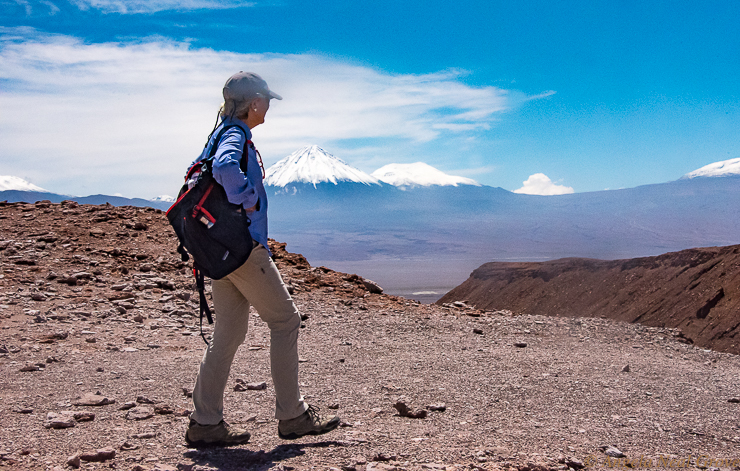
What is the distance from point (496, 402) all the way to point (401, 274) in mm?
137181

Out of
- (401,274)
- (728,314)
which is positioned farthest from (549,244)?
(728,314)

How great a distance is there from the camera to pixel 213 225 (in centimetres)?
278

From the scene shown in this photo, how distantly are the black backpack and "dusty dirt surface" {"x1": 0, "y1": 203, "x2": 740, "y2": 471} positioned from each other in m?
0.99

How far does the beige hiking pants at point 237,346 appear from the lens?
3.00 metres

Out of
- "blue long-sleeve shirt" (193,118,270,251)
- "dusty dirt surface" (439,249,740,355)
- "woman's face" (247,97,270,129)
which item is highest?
"woman's face" (247,97,270,129)

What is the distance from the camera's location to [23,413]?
3557 mm

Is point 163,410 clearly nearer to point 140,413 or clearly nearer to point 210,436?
point 140,413

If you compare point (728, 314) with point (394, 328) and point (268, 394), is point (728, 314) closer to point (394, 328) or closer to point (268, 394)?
point (394, 328)

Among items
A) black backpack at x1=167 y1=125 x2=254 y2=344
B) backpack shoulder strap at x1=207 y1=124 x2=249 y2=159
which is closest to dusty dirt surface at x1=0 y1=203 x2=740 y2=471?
black backpack at x1=167 y1=125 x2=254 y2=344

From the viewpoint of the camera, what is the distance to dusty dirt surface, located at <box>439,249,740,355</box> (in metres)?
10.0

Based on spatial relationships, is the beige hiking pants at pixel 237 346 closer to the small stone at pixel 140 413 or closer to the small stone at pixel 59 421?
the small stone at pixel 140 413

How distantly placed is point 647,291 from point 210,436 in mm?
12783

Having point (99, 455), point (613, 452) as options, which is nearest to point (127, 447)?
point (99, 455)

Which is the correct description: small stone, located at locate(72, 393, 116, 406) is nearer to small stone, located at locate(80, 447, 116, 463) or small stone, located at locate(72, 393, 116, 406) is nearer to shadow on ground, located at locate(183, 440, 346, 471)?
small stone, located at locate(80, 447, 116, 463)
